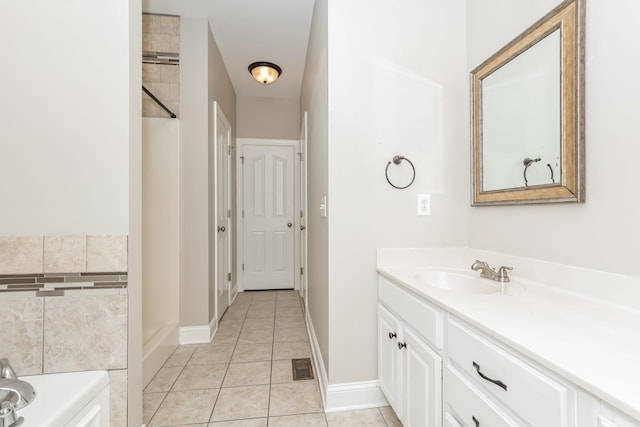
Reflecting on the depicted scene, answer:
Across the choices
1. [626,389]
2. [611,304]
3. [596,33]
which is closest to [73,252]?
[626,389]

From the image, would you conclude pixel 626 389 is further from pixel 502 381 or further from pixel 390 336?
pixel 390 336

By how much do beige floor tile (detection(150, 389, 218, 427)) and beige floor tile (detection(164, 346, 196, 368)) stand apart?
408 millimetres

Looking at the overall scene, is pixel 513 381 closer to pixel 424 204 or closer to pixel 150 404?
pixel 424 204

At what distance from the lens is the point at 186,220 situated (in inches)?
Answer: 103

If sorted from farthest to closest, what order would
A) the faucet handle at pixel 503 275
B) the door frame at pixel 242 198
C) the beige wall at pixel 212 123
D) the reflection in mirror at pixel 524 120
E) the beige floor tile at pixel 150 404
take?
1. the door frame at pixel 242 198
2. the beige wall at pixel 212 123
3. the beige floor tile at pixel 150 404
4. the faucet handle at pixel 503 275
5. the reflection in mirror at pixel 524 120

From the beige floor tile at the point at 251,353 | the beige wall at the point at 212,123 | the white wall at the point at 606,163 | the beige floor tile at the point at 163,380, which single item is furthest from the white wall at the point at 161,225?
the white wall at the point at 606,163

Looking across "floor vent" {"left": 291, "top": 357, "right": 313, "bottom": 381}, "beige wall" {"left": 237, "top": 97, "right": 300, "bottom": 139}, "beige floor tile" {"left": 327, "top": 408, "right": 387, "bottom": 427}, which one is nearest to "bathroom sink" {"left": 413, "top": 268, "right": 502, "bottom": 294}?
"beige floor tile" {"left": 327, "top": 408, "right": 387, "bottom": 427}

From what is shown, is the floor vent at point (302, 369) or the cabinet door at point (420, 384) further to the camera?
the floor vent at point (302, 369)

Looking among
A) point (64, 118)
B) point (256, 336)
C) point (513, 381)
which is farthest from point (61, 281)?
point (256, 336)

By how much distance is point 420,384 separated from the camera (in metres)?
1.19

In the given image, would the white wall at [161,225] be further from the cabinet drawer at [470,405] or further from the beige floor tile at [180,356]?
the cabinet drawer at [470,405]

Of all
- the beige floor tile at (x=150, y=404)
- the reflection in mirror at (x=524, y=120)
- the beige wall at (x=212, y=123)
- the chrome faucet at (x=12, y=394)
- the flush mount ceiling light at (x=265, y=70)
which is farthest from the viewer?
the flush mount ceiling light at (x=265, y=70)

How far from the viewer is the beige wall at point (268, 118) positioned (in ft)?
13.8

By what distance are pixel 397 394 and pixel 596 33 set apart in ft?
5.44
